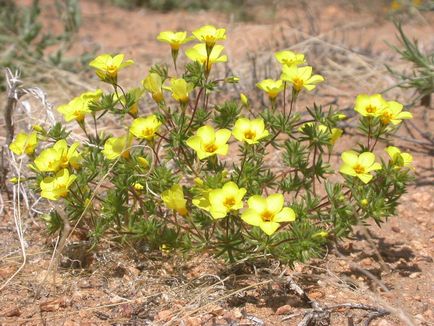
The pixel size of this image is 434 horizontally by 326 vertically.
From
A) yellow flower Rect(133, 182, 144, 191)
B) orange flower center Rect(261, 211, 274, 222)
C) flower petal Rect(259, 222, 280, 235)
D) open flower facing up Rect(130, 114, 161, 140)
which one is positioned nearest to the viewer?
flower petal Rect(259, 222, 280, 235)

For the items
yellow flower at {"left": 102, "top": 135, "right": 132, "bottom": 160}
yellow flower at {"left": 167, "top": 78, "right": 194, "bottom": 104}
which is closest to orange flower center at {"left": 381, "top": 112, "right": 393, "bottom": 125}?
yellow flower at {"left": 167, "top": 78, "right": 194, "bottom": 104}

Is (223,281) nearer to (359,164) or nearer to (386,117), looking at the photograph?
(359,164)

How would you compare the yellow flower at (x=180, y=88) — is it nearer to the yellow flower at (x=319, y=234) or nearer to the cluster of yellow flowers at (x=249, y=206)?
the cluster of yellow flowers at (x=249, y=206)

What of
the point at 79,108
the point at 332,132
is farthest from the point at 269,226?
the point at 79,108

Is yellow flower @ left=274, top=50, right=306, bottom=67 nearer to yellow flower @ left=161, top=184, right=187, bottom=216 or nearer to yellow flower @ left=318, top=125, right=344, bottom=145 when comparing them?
yellow flower @ left=318, top=125, right=344, bottom=145

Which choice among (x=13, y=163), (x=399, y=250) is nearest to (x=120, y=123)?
(x=13, y=163)

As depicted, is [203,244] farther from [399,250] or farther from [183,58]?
[183,58]

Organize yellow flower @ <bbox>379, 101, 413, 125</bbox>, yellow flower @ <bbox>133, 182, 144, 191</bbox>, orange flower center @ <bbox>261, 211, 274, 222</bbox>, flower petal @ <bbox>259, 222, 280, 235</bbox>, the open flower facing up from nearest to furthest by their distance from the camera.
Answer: flower petal @ <bbox>259, 222, 280, 235</bbox>, orange flower center @ <bbox>261, 211, 274, 222</bbox>, the open flower facing up, yellow flower @ <bbox>379, 101, 413, 125</bbox>, yellow flower @ <bbox>133, 182, 144, 191</bbox>
